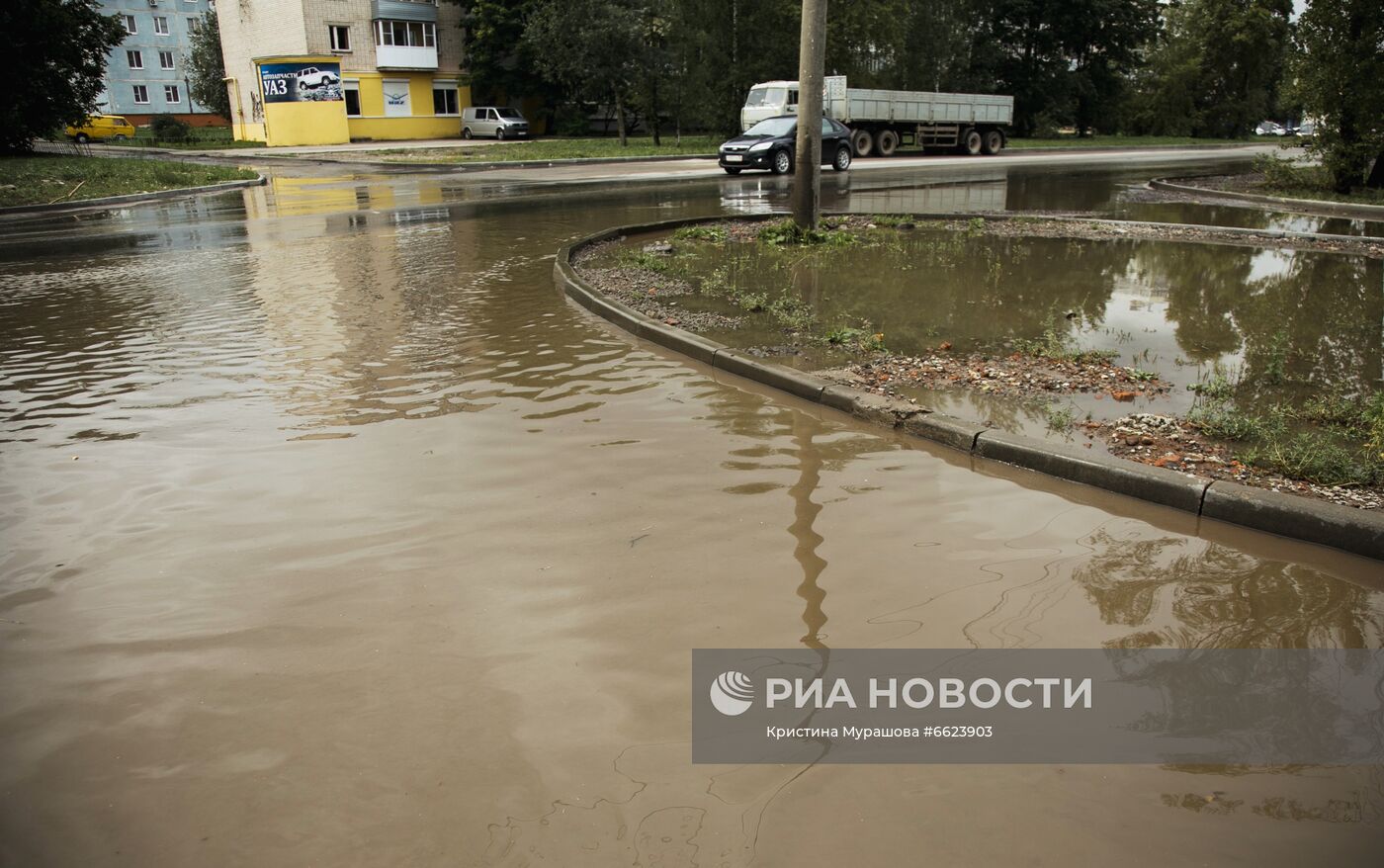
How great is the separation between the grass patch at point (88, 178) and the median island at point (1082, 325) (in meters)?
16.0

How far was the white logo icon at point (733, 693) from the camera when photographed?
3.24 metres

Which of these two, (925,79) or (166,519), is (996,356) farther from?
(925,79)

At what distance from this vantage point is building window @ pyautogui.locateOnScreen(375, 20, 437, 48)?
5053 cm

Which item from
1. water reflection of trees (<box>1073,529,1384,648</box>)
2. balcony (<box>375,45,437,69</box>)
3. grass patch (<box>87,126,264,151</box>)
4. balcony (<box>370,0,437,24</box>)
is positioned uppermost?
balcony (<box>370,0,437,24</box>)

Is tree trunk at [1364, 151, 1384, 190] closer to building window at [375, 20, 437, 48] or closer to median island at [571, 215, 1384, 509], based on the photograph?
median island at [571, 215, 1384, 509]

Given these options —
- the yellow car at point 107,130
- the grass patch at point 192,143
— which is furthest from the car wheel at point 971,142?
the yellow car at point 107,130

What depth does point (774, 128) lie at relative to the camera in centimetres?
2736

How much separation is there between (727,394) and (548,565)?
2.75 m

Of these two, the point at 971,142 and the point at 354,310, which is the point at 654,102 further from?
the point at 354,310

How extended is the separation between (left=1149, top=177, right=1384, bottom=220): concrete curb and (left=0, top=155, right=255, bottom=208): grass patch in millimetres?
23585

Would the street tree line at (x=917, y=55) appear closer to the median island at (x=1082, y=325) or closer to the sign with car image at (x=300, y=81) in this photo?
the sign with car image at (x=300, y=81)

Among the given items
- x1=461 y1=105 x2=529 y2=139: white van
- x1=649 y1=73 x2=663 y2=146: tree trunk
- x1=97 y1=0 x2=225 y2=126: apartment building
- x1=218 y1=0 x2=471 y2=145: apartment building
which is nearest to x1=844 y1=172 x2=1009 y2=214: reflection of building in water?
x1=649 y1=73 x2=663 y2=146: tree trunk

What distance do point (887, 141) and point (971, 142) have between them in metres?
4.51

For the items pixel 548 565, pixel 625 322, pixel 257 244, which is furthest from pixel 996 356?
pixel 257 244
